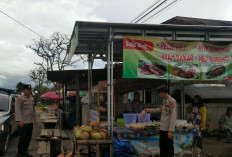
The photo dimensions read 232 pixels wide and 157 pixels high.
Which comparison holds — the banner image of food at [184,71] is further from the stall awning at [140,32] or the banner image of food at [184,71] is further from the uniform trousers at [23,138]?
the uniform trousers at [23,138]

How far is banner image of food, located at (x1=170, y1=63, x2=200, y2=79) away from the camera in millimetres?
6348

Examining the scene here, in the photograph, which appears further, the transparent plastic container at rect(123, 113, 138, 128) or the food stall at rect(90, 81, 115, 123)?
the food stall at rect(90, 81, 115, 123)

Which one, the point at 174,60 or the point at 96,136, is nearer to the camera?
the point at 96,136

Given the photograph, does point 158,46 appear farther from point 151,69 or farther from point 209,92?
point 209,92

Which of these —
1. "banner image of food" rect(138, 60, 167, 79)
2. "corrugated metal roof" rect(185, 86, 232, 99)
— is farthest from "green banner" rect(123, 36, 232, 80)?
"corrugated metal roof" rect(185, 86, 232, 99)

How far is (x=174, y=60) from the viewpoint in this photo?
6355 millimetres

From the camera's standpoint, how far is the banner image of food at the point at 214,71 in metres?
6.58

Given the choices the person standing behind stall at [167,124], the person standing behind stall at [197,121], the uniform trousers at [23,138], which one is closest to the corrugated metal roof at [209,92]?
the person standing behind stall at [197,121]

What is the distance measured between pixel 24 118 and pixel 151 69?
3740mm

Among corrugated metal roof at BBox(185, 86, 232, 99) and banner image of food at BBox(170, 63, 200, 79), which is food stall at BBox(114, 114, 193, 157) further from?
corrugated metal roof at BBox(185, 86, 232, 99)

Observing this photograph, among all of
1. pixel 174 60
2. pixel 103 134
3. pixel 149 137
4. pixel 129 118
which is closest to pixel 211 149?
pixel 149 137

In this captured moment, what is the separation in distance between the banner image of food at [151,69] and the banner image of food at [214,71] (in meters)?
1.18

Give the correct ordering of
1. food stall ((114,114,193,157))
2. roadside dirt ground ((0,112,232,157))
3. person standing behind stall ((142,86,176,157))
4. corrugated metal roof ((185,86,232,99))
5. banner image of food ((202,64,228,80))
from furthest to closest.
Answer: corrugated metal roof ((185,86,232,99))
roadside dirt ground ((0,112,232,157))
banner image of food ((202,64,228,80))
food stall ((114,114,193,157))
person standing behind stall ((142,86,176,157))

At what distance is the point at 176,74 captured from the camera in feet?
20.9
